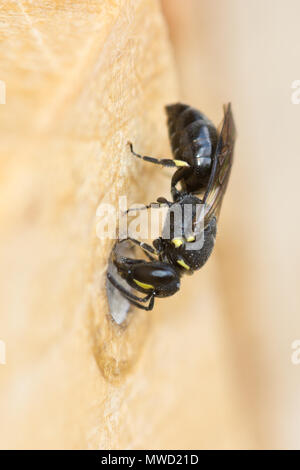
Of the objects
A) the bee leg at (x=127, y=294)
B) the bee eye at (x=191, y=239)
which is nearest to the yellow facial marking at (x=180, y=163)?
the bee eye at (x=191, y=239)

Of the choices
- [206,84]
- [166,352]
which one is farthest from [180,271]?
[206,84]

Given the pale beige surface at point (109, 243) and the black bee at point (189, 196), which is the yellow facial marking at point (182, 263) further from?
the pale beige surface at point (109, 243)

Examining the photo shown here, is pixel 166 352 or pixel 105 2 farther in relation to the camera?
pixel 166 352

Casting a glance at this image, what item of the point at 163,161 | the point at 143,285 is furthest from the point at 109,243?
the point at 163,161

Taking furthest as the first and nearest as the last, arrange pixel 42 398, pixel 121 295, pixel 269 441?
pixel 269 441
pixel 121 295
pixel 42 398

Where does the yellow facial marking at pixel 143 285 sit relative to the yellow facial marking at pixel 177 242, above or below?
below

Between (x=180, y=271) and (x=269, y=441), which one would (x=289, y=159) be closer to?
(x=180, y=271)

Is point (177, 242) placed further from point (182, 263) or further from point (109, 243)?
point (109, 243)
